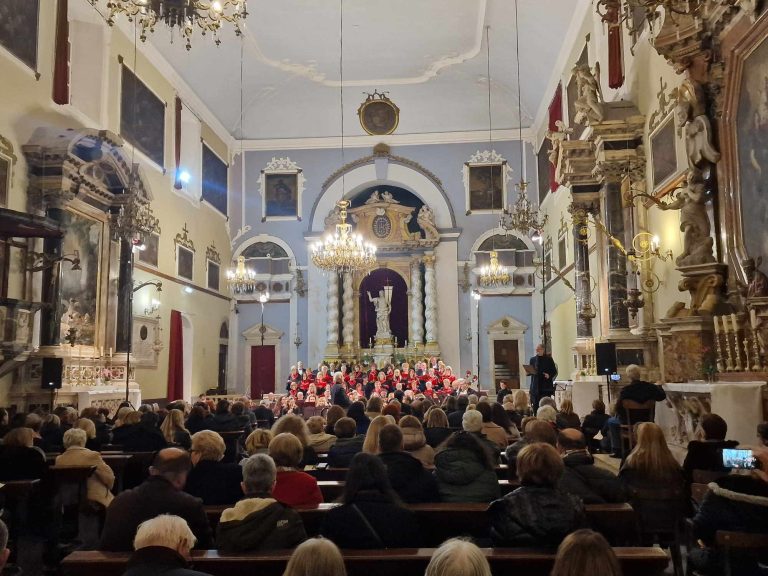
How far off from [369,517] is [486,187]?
2062 cm

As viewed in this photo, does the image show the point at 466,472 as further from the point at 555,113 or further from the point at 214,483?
the point at 555,113

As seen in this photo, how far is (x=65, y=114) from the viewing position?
13195 mm

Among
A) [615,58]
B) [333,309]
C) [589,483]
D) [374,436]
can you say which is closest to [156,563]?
[589,483]

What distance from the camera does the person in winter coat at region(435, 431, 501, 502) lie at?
4445mm

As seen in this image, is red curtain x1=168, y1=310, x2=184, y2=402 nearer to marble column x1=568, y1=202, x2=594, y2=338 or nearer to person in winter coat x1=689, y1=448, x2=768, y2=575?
marble column x1=568, y1=202, x2=594, y2=338

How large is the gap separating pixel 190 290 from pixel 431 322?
24.7ft

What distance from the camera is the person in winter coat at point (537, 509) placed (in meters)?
3.23

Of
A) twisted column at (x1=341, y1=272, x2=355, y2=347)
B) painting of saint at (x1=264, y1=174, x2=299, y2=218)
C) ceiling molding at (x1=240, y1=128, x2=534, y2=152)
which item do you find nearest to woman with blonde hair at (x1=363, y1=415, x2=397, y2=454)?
twisted column at (x1=341, y1=272, x2=355, y2=347)

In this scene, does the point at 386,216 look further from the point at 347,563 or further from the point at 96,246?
the point at 347,563

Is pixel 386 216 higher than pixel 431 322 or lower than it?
higher

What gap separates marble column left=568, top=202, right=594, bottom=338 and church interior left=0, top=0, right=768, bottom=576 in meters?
0.07

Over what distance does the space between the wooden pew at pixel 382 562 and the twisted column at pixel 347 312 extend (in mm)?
19351

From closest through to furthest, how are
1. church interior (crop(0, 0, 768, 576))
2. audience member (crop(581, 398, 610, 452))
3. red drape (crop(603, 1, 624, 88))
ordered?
church interior (crop(0, 0, 768, 576)) < audience member (crop(581, 398, 610, 452)) < red drape (crop(603, 1, 624, 88))

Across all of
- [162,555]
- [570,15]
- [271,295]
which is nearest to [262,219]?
[271,295]
